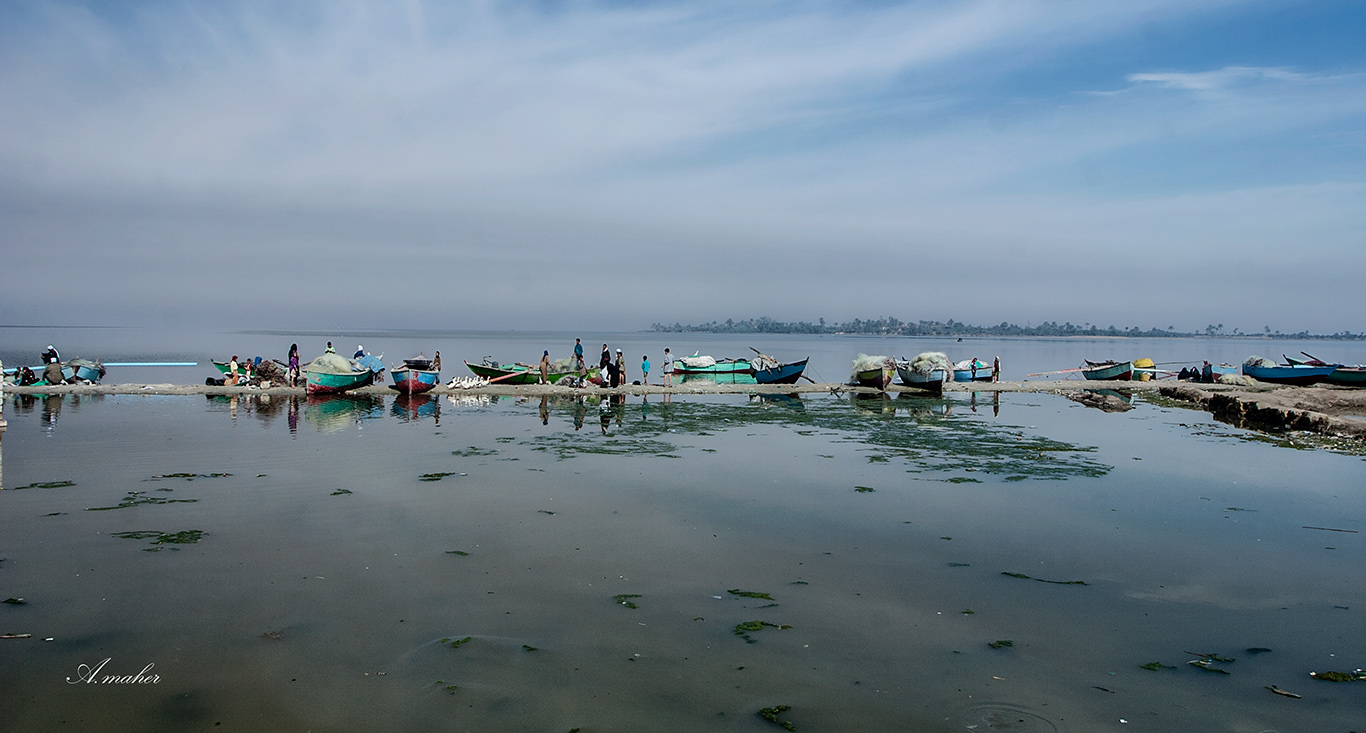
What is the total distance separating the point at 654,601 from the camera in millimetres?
8406

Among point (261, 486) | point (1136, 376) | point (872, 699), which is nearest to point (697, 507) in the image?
point (872, 699)

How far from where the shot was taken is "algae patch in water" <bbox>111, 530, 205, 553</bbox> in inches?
396

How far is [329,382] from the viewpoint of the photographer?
31.5 metres

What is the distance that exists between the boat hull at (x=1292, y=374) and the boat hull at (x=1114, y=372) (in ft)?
18.8

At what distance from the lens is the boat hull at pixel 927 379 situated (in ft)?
119

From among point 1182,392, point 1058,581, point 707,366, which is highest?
point 707,366

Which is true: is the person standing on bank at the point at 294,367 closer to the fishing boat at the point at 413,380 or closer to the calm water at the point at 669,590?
the fishing boat at the point at 413,380

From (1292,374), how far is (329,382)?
46579 mm

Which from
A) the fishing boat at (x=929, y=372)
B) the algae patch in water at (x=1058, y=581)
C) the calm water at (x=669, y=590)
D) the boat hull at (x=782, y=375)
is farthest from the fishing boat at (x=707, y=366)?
the algae patch in water at (x=1058, y=581)

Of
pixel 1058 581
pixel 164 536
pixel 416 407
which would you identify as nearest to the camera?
pixel 1058 581

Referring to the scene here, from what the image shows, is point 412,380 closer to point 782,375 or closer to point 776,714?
point 782,375

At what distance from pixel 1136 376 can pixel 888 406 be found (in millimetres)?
25884

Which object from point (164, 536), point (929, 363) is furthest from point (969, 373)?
point (164, 536)
